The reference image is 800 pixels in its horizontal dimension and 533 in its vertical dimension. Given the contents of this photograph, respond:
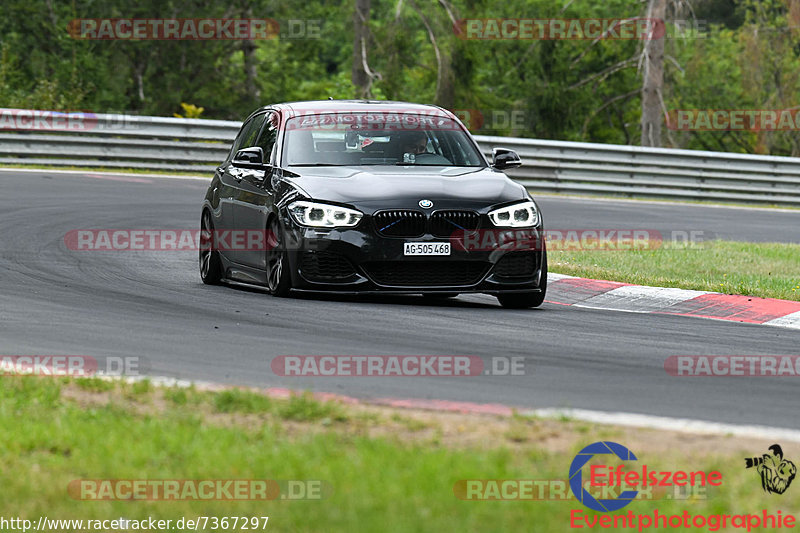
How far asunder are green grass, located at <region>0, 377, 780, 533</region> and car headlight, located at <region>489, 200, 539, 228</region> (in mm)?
4414

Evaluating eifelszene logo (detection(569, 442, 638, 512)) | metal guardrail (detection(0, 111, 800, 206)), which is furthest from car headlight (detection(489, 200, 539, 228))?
metal guardrail (detection(0, 111, 800, 206))

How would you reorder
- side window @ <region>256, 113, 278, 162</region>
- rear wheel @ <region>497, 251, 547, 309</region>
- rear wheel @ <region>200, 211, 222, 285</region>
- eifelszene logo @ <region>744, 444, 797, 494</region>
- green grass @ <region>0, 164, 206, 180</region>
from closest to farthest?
eifelszene logo @ <region>744, 444, 797, 494</region> → rear wheel @ <region>497, 251, 547, 309</region> → side window @ <region>256, 113, 278, 162</region> → rear wheel @ <region>200, 211, 222, 285</region> → green grass @ <region>0, 164, 206, 180</region>

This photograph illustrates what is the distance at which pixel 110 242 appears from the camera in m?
15.1

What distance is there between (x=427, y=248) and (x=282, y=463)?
5.28m

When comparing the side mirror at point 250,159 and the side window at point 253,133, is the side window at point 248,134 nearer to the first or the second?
the side window at point 253,133

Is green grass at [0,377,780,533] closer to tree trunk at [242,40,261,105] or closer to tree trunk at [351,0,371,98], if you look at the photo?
tree trunk at [351,0,371,98]

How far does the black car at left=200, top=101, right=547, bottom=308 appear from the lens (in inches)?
408

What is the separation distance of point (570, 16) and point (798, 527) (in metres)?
46.5

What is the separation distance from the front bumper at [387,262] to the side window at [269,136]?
5.13 feet

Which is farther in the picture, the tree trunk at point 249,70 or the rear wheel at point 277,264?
the tree trunk at point 249,70

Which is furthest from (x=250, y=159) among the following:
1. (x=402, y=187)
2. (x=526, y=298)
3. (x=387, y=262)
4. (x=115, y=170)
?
(x=115, y=170)

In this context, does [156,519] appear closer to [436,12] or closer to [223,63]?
[436,12]

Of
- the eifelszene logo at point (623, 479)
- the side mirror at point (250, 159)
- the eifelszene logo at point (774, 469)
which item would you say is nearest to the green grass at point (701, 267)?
the side mirror at point (250, 159)

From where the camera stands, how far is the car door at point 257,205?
11188 mm
